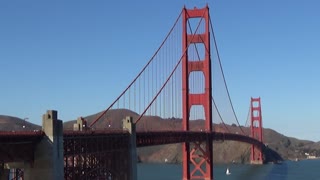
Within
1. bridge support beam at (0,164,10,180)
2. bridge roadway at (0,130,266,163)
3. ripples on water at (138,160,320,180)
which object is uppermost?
bridge roadway at (0,130,266,163)

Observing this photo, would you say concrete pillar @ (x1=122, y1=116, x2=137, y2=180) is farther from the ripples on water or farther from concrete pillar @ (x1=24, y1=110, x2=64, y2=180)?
the ripples on water

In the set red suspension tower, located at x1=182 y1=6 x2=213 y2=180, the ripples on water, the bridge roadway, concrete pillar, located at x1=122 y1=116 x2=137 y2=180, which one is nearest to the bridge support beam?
the bridge roadway

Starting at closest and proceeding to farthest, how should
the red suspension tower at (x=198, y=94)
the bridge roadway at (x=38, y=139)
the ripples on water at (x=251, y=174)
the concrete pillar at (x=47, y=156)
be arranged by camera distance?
the bridge roadway at (x=38, y=139) → the concrete pillar at (x=47, y=156) → the red suspension tower at (x=198, y=94) → the ripples on water at (x=251, y=174)

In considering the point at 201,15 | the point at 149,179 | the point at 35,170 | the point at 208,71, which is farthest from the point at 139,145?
the point at 149,179

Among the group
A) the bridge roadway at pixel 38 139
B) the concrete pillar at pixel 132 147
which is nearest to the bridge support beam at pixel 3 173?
the bridge roadway at pixel 38 139

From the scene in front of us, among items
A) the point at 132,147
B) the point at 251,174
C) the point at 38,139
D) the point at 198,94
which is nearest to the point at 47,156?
the point at 38,139

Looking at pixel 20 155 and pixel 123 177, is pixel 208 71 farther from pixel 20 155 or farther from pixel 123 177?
pixel 20 155

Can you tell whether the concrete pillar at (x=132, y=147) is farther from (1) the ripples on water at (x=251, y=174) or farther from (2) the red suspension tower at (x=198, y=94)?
(1) the ripples on water at (x=251, y=174)

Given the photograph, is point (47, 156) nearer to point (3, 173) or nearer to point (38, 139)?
point (38, 139)

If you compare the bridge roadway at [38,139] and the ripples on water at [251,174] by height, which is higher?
the bridge roadway at [38,139]
